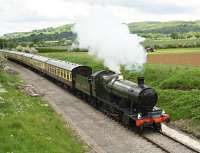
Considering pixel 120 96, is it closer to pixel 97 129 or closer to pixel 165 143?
pixel 97 129

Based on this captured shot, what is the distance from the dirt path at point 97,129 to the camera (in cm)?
1936

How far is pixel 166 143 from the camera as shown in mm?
19906

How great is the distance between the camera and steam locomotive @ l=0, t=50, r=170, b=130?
21781mm

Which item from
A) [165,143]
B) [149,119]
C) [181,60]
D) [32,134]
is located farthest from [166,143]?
[181,60]

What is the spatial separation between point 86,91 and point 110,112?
17.9ft

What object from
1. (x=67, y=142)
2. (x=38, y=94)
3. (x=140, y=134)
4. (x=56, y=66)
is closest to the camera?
(x=67, y=142)

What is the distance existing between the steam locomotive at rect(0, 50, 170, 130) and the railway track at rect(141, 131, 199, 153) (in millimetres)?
654

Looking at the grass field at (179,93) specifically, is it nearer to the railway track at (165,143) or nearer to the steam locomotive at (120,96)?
the railway track at (165,143)

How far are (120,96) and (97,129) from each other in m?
2.43

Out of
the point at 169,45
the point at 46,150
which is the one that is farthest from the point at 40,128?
the point at 169,45

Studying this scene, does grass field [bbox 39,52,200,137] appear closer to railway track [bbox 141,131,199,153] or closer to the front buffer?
the front buffer

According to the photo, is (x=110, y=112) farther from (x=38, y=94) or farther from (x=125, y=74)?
(x=125, y=74)

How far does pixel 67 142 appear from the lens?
61.3ft

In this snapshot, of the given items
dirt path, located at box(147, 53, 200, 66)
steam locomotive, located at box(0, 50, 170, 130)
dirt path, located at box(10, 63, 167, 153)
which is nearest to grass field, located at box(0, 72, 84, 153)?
dirt path, located at box(10, 63, 167, 153)
